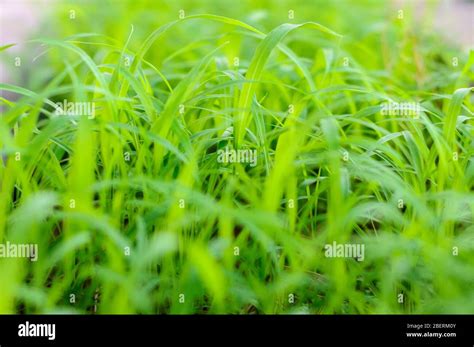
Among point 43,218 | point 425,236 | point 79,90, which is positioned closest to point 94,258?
point 43,218

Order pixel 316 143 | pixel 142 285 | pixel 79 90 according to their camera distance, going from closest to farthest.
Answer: pixel 142 285, pixel 79 90, pixel 316 143

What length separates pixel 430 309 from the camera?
1138 mm

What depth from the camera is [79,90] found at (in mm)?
1214

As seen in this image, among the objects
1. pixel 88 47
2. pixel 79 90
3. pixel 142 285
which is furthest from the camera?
pixel 88 47

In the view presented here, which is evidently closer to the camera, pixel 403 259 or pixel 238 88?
pixel 403 259

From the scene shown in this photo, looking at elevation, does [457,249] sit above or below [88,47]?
below

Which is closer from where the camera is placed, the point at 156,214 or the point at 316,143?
the point at 156,214

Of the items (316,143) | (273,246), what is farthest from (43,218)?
(316,143)

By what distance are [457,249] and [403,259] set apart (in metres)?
0.10
